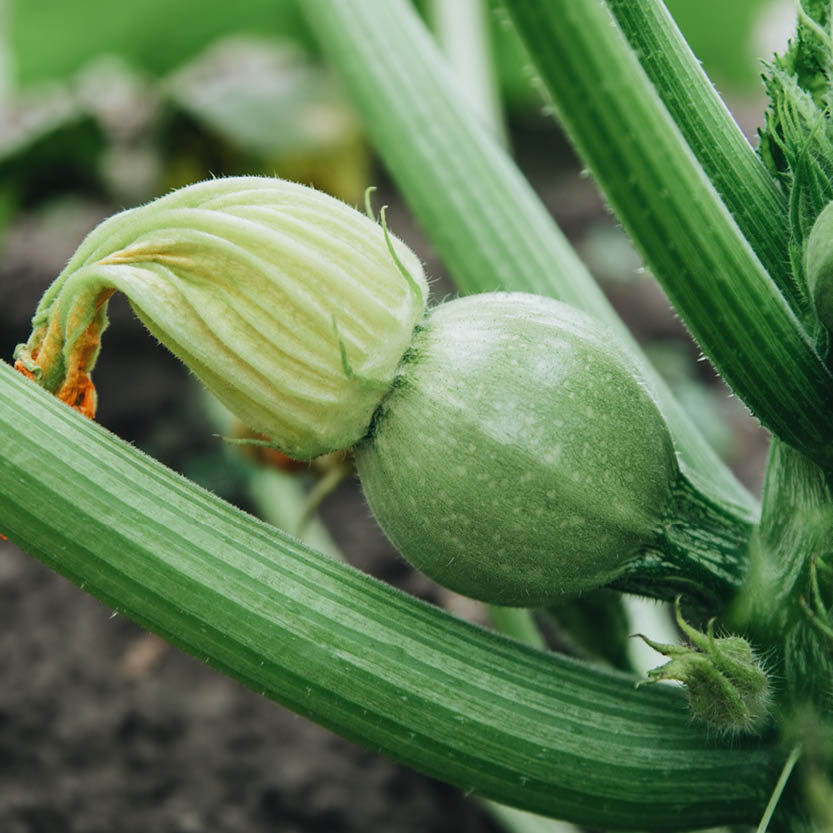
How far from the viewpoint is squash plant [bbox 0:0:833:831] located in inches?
48.1

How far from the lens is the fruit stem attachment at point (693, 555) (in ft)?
4.59

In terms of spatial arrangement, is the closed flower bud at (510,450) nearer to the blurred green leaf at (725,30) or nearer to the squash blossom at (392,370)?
the squash blossom at (392,370)

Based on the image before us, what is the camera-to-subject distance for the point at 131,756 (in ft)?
7.82

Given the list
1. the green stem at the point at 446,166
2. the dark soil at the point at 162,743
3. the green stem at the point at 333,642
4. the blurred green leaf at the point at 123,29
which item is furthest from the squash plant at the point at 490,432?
the blurred green leaf at the point at 123,29

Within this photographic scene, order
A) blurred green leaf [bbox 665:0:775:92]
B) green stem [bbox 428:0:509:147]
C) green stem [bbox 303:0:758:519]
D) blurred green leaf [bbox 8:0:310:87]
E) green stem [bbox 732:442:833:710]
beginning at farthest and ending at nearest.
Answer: blurred green leaf [bbox 665:0:775:92] → blurred green leaf [bbox 8:0:310:87] → green stem [bbox 428:0:509:147] → green stem [bbox 303:0:758:519] → green stem [bbox 732:442:833:710]

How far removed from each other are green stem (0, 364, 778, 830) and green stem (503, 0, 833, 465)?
1.37 ft

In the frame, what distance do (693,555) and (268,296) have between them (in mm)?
610

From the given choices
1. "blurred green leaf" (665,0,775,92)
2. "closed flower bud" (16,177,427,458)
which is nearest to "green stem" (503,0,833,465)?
"closed flower bud" (16,177,427,458)

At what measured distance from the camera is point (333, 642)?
1266 mm

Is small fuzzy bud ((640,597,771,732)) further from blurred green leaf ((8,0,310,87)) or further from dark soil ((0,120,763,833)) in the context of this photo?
blurred green leaf ((8,0,310,87))

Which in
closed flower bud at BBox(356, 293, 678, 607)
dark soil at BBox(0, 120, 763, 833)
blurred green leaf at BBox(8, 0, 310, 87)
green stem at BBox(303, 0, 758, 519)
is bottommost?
dark soil at BBox(0, 120, 763, 833)

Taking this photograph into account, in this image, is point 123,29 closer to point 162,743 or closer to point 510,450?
point 162,743

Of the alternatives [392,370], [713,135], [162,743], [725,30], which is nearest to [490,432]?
[392,370]

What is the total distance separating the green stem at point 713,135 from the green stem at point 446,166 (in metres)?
0.45
